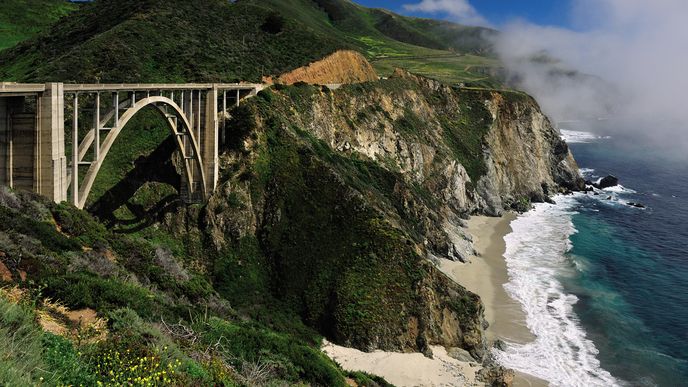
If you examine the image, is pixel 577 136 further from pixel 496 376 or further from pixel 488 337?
pixel 496 376

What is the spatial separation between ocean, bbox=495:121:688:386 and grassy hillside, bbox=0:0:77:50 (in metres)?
86.4

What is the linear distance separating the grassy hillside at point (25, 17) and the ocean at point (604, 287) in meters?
86.4

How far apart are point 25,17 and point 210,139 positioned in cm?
8213

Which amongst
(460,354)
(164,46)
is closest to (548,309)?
(460,354)

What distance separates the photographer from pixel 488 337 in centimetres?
3728

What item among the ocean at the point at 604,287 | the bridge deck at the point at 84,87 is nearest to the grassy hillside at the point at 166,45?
the bridge deck at the point at 84,87

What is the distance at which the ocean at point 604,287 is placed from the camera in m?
34.3

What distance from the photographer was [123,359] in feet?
28.0

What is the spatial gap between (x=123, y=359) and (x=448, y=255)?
46.5m

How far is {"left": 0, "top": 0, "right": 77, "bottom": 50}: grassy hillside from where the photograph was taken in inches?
3383

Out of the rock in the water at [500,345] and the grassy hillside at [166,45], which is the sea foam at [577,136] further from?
A: the rock in the water at [500,345]

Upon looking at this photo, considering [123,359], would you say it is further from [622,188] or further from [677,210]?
[622,188]

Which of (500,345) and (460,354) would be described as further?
(500,345)

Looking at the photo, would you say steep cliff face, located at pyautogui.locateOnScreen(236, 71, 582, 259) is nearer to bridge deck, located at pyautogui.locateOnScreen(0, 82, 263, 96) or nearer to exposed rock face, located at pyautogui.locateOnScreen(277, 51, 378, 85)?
exposed rock face, located at pyautogui.locateOnScreen(277, 51, 378, 85)
